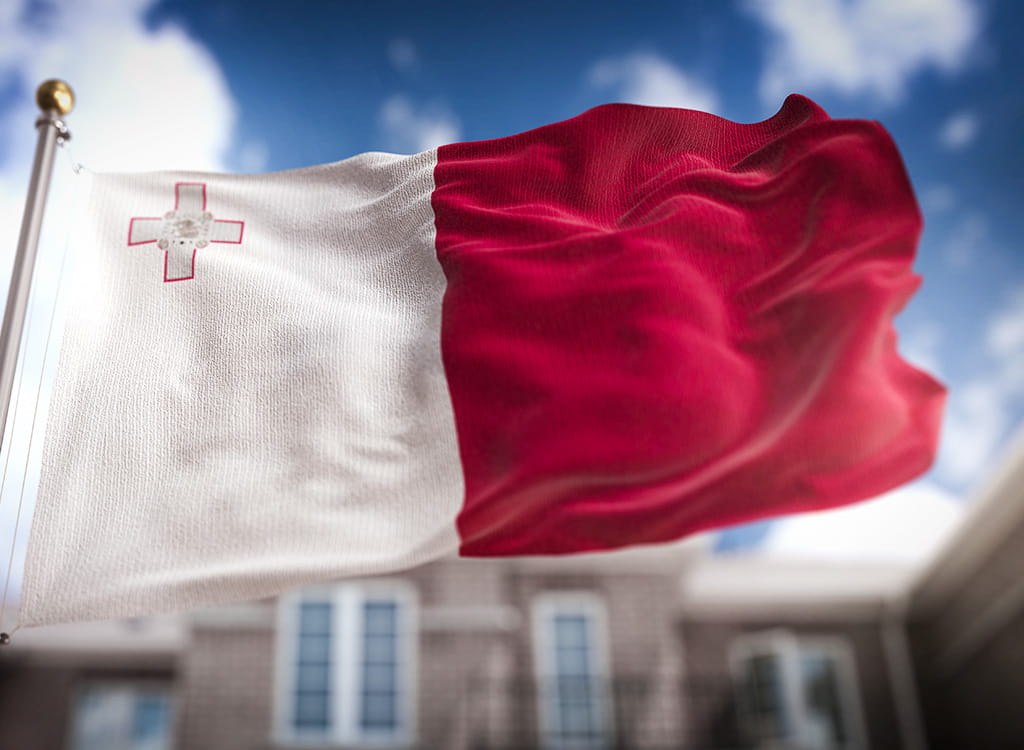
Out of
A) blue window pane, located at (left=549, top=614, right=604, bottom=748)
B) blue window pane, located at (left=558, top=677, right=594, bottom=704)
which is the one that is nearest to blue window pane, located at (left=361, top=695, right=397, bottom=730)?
blue window pane, located at (left=549, top=614, right=604, bottom=748)

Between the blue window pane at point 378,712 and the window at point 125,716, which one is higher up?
the window at point 125,716

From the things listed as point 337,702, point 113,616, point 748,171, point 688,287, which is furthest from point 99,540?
point 337,702

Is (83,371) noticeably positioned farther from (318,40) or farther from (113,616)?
(318,40)

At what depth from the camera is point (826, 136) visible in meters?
2.42

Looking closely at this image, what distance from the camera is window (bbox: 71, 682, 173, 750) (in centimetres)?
1362

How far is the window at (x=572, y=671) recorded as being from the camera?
39.7 feet

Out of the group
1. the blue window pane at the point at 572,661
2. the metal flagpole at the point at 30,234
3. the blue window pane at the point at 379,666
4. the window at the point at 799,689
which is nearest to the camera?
the metal flagpole at the point at 30,234

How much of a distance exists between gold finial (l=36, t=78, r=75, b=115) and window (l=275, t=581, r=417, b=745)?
9.86 meters

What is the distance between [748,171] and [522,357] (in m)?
0.71

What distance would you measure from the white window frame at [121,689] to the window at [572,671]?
4529mm

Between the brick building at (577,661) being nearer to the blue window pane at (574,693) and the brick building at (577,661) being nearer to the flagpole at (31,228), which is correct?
the blue window pane at (574,693)

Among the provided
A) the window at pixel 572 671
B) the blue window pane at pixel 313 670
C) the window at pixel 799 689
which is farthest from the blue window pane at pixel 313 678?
the window at pixel 799 689

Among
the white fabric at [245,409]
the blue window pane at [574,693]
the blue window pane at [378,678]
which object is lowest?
the white fabric at [245,409]

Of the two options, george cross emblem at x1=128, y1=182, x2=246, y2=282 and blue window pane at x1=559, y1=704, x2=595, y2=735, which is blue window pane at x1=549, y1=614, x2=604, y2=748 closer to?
blue window pane at x1=559, y1=704, x2=595, y2=735
